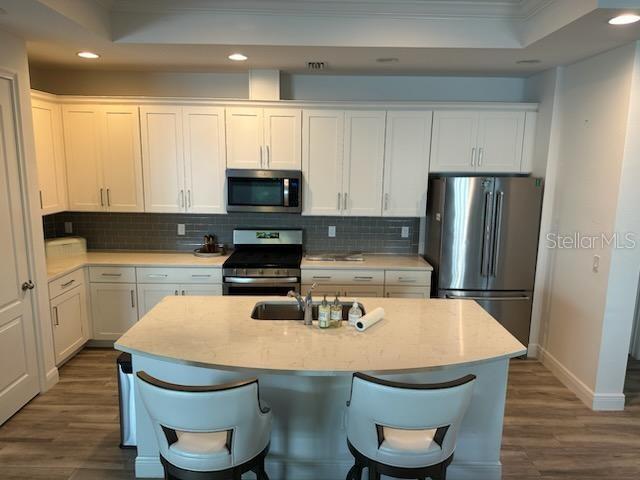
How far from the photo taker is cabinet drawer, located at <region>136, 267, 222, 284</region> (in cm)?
405

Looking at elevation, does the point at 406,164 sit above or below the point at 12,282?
above

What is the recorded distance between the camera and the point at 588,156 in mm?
3443

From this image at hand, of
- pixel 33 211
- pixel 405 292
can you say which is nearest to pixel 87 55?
pixel 33 211

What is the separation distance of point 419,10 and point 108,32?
227cm

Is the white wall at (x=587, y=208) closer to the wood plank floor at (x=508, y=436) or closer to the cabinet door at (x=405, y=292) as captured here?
the wood plank floor at (x=508, y=436)

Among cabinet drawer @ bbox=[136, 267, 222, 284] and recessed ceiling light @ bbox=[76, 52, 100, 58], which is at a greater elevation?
recessed ceiling light @ bbox=[76, 52, 100, 58]

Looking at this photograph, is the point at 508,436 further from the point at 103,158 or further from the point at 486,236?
the point at 103,158

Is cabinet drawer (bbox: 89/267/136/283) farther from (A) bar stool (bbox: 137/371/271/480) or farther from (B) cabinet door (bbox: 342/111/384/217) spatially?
(A) bar stool (bbox: 137/371/271/480)

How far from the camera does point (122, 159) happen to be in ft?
13.7

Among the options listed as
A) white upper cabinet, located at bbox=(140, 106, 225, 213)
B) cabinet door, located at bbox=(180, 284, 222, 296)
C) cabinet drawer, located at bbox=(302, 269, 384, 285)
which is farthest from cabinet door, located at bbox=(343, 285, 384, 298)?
white upper cabinet, located at bbox=(140, 106, 225, 213)

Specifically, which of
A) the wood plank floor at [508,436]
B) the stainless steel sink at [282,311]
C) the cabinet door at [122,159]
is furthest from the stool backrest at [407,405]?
the cabinet door at [122,159]

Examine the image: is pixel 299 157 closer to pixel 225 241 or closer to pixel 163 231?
pixel 225 241

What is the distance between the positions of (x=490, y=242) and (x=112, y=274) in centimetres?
354

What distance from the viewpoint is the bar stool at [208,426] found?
1.65 metres
